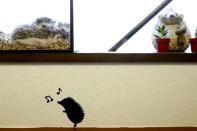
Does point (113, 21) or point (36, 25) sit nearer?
point (36, 25)

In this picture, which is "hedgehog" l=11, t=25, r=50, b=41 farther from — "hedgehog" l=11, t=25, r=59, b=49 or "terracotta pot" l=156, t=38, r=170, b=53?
"terracotta pot" l=156, t=38, r=170, b=53

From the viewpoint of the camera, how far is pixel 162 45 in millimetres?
1411

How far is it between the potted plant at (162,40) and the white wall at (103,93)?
81mm

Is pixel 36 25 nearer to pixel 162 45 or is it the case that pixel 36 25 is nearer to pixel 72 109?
pixel 72 109

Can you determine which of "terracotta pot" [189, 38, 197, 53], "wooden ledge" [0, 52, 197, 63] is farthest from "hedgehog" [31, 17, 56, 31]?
"terracotta pot" [189, 38, 197, 53]

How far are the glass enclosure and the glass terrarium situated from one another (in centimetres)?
14

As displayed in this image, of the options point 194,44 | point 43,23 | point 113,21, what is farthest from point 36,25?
point 194,44

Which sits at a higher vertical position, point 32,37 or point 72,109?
point 32,37

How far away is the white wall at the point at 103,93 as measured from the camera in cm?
139

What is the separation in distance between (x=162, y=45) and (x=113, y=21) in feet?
0.99

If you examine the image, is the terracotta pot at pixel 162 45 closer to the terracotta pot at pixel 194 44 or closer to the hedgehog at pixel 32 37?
the terracotta pot at pixel 194 44

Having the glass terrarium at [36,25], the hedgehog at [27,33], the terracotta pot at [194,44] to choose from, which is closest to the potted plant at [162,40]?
the terracotta pot at [194,44]

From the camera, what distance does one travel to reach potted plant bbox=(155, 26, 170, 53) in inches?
55.4

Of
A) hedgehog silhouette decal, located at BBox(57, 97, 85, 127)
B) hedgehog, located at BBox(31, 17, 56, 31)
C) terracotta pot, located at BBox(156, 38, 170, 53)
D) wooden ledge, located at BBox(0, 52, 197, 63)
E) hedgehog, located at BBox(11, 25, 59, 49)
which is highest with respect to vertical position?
hedgehog, located at BBox(31, 17, 56, 31)
